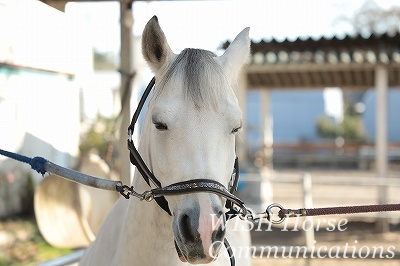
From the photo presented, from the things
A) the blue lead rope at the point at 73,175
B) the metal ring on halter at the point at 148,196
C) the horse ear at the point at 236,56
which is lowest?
the metal ring on halter at the point at 148,196

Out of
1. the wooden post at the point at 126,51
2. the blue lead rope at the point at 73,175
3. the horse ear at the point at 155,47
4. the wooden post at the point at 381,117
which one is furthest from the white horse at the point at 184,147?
the wooden post at the point at 381,117

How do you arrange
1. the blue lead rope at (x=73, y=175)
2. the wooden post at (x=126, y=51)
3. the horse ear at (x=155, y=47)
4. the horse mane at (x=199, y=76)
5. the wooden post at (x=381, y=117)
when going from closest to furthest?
the horse mane at (x=199, y=76) < the horse ear at (x=155, y=47) < the blue lead rope at (x=73, y=175) < the wooden post at (x=126, y=51) < the wooden post at (x=381, y=117)

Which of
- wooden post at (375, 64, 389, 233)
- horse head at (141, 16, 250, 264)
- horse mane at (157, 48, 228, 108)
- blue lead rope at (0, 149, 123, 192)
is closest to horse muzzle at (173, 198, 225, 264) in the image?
horse head at (141, 16, 250, 264)

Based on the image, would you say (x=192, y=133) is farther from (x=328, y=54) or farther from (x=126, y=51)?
(x=328, y=54)

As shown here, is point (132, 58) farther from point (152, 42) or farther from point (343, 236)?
point (343, 236)

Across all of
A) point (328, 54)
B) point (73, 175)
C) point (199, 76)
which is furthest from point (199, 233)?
point (328, 54)

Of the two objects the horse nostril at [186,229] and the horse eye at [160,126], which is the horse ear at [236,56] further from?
the horse nostril at [186,229]

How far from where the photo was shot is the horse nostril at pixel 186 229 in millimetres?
1591

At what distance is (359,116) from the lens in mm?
31391

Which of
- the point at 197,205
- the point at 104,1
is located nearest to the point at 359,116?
the point at 104,1

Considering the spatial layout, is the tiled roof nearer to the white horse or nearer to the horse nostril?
the white horse

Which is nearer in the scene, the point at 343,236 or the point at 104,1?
the point at 104,1

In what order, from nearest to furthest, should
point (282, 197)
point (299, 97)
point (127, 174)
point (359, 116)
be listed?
point (127, 174) < point (282, 197) < point (359, 116) < point (299, 97)

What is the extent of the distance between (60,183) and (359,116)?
29588mm
